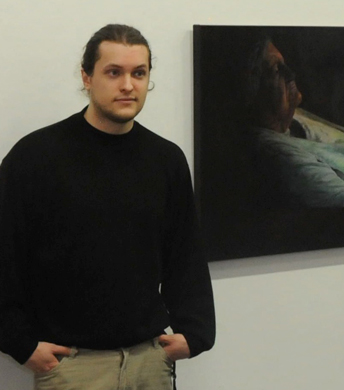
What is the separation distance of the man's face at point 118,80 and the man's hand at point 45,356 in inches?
22.1

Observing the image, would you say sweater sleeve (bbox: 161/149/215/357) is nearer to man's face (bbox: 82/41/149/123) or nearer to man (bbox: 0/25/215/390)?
man (bbox: 0/25/215/390)

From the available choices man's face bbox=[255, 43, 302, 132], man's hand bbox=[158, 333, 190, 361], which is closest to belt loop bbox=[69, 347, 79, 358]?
man's hand bbox=[158, 333, 190, 361]

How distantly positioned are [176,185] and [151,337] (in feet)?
1.29

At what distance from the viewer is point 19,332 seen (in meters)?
1.61

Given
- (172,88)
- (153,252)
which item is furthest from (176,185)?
(172,88)

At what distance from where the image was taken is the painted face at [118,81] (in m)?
1.62

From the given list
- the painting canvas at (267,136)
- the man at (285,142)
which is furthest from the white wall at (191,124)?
the man at (285,142)

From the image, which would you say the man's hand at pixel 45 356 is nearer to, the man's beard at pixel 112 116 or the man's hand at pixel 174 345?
the man's hand at pixel 174 345

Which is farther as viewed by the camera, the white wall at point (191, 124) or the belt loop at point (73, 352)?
the white wall at point (191, 124)

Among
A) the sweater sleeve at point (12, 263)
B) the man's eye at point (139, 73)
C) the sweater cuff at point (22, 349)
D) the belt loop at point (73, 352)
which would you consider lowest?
the belt loop at point (73, 352)

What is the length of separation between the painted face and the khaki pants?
0.57 meters

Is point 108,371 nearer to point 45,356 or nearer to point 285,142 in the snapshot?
point 45,356

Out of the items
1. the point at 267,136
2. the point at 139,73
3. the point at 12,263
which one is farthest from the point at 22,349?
the point at 267,136

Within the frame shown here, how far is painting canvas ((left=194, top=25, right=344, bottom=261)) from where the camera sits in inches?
78.5
